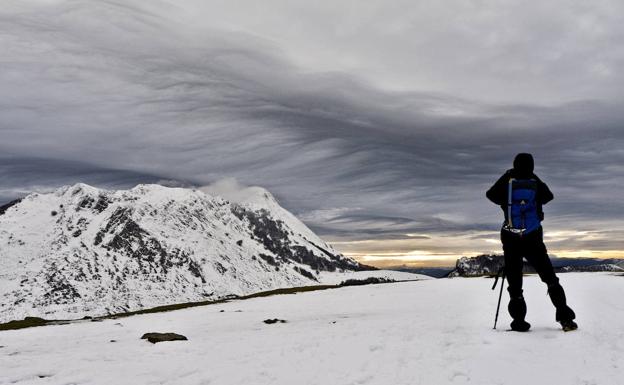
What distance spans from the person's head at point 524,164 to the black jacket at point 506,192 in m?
0.09

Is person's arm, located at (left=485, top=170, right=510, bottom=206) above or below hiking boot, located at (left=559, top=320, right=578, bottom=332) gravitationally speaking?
above

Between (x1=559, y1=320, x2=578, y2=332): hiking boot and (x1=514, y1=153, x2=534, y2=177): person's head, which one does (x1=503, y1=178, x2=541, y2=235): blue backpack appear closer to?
(x1=514, y1=153, x2=534, y2=177): person's head

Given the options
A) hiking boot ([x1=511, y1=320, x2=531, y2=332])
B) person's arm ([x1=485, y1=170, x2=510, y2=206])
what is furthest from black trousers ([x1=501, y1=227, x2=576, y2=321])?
person's arm ([x1=485, y1=170, x2=510, y2=206])

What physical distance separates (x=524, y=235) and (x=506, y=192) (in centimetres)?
125

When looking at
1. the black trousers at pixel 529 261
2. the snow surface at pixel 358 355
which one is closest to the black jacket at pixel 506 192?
the black trousers at pixel 529 261

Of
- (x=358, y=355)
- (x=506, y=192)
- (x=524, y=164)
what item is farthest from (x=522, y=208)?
(x=358, y=355)

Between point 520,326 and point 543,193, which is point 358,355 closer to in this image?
point 520,326

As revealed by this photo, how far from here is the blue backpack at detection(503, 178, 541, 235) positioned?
1246 centimetres

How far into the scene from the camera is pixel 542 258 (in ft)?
40.9

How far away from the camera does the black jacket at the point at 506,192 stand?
42.1 ft

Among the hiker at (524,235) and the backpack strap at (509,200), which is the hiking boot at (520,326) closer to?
the hiker at (524,235)

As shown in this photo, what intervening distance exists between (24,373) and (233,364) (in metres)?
4.75

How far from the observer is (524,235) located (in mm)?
12508

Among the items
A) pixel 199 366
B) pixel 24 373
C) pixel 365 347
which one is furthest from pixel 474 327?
pixel 24 373
